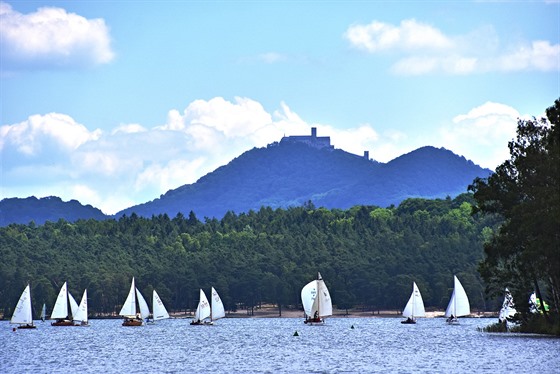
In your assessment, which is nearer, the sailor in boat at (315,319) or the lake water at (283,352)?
the lake water at (283,352)

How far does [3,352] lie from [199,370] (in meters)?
34.0

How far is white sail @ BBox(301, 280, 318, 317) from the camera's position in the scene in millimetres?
157500

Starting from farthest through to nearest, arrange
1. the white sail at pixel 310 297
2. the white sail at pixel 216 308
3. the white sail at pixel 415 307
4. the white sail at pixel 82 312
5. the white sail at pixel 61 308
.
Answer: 1. the white sail at pixel 415 307
2. the white sail at pixel 61 308
3. the white sail at pixel 216 308
4. the white sail at pixel 82 312
5. the white sail at pixel 310 297

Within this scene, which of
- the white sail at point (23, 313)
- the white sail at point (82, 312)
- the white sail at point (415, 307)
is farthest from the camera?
the white sail at point (415, 307)

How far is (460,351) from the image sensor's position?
94625mm

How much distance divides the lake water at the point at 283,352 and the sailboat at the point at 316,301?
39.6 feet

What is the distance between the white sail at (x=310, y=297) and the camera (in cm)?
15750

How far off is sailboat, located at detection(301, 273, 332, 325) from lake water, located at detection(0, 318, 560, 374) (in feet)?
39.6

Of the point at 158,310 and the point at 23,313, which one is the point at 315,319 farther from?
the point at 23,313

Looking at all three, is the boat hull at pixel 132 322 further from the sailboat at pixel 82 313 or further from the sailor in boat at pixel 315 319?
the sailor in boat at pixel 315 319

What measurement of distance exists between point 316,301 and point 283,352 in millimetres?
59639

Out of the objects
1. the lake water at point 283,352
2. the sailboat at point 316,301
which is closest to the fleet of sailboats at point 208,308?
the sailboat at point 316,301

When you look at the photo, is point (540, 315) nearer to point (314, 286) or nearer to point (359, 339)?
point (359, 339)

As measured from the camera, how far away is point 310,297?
525 ft
